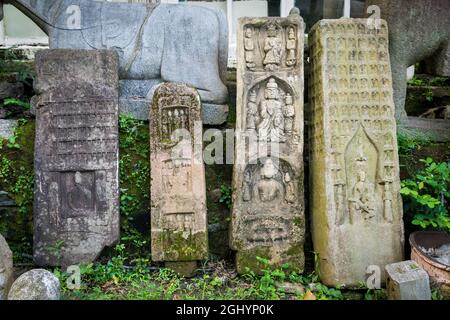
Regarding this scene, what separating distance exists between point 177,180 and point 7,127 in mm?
1604

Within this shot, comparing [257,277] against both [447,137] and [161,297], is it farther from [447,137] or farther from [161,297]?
[447,137]

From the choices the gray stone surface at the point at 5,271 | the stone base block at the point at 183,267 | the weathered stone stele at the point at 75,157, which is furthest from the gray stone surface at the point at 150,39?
the gray stone surface at the point at 5,271

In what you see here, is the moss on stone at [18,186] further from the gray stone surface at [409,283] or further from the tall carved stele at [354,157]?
the gray stone surface at [409,283]

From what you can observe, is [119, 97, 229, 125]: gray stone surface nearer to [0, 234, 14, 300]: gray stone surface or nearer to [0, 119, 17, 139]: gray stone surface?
[0, 119, 17, 139]: gray stone surface

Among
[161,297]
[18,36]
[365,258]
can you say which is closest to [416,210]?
[365,258]

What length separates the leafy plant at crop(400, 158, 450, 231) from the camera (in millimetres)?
4053

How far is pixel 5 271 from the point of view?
3.55m

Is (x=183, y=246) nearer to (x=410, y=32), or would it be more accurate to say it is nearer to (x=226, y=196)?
(x=226, y=196)

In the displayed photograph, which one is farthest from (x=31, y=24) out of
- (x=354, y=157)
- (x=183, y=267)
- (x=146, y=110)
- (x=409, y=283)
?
(x=409, y=283)

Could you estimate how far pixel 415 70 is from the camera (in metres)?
6.14

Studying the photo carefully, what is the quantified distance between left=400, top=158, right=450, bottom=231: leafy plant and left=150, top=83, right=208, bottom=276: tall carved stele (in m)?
1.60

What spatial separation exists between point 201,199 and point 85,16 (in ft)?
6.96

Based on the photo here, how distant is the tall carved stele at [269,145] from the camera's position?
416cm

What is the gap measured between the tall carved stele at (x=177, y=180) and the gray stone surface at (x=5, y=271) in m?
1.05
